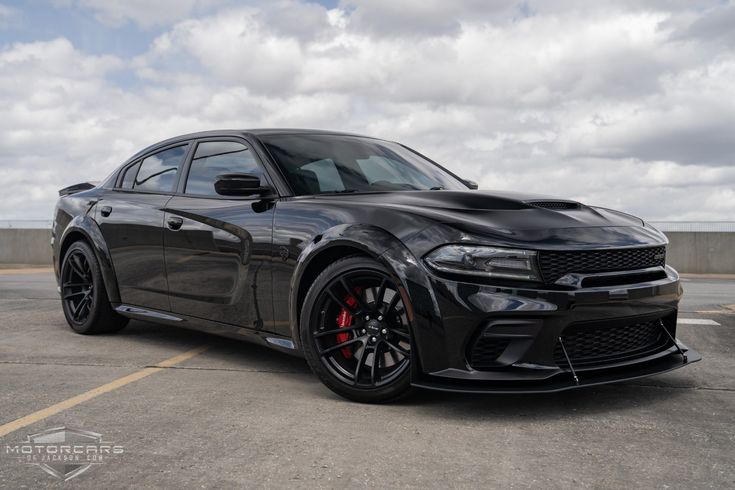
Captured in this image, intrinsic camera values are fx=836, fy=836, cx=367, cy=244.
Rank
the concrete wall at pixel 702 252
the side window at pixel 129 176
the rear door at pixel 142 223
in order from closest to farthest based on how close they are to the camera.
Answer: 1. the rear door at pixel 142 223
2. the side window at pixel 129 176
3. the concrete wall at pixel 702 252

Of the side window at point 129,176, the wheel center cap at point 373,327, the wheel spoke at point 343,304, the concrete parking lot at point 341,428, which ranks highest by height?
the side window at point 129,176

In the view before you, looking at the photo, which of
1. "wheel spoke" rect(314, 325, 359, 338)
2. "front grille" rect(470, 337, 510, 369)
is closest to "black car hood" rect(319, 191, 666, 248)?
"front grille" rect(470, 337, 510, 369)

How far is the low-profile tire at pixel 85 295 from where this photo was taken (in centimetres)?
652

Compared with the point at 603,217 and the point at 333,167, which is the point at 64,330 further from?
the point at 603,217

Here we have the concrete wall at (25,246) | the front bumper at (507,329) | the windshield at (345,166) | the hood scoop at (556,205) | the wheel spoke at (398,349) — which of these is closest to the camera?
the front bumper at (507,329)

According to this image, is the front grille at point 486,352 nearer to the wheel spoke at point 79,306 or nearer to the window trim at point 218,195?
the window trim at point 218,195

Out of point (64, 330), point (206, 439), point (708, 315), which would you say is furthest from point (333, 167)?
point (708, 315)

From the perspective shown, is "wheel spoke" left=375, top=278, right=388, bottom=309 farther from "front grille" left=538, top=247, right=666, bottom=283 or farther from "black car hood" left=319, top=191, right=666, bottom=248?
"front grille" left=538, top=247, right=666, bottom=283

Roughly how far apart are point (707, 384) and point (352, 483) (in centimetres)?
260

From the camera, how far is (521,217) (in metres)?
4.14

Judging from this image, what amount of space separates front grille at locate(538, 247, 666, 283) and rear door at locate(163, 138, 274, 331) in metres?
1.65

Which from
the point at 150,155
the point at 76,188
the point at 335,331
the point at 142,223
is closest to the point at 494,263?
the point at 335,331

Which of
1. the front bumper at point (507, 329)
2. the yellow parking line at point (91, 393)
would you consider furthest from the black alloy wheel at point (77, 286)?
the front bumper at point (507, 329)

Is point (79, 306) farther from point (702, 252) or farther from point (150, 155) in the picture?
point (702, 252)
